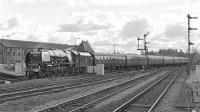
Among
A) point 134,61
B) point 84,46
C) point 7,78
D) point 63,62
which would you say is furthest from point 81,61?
point 84,46

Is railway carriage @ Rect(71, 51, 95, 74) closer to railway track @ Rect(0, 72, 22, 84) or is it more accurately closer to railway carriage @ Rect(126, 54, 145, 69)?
railway track @ Rect(0, 72, 22, 84)

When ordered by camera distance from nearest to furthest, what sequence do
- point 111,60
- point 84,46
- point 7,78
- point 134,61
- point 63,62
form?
1. point 7,78
2. point 63,62
3. point 111,60
4. point 134,61
5. point 84,46

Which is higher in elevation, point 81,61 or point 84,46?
point 84,46

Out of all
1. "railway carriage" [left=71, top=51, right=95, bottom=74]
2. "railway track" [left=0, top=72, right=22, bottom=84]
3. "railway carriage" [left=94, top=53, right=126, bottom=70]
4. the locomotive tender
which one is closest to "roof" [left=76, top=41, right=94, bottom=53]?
"railway carriage" [left=94, top=53, right=126, bottom=70]

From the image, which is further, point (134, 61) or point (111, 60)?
point (134, 61)

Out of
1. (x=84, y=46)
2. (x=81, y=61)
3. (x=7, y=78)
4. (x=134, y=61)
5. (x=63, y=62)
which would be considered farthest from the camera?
(x=84, y=46)

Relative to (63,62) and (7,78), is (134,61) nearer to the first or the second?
(63,62)

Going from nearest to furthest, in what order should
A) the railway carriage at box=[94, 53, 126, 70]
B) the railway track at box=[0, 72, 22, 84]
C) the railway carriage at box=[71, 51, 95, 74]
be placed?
1. the railway track at box=[0, 72, 22, 84]
2. the railway carriage at box=[71, 51, 95, 74]
3. the railway carriage at box=[94, 53, 126, 70]

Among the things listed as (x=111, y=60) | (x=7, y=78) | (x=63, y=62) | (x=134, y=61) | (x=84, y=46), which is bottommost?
(x=7, y=78)

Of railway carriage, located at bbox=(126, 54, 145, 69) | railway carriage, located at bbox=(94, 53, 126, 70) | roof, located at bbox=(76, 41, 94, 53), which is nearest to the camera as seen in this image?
railway carriage, located at bbox=(94, 53, 126, 70)

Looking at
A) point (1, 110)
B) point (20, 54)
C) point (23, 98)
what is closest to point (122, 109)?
point (1, 110)

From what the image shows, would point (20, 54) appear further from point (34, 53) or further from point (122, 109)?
point (122, 109)

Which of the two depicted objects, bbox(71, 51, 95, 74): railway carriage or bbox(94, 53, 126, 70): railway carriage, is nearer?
bbox(71, 51, 95, 74): railway carriage

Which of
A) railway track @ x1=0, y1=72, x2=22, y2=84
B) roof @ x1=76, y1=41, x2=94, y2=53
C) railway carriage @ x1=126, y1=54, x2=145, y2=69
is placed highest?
roof @ x1=76, y1=41, x2=94, y2=53
